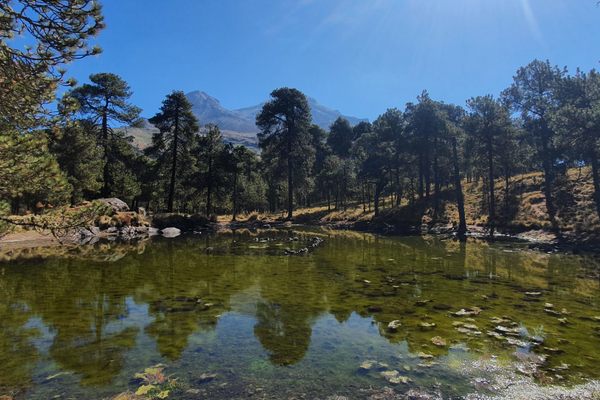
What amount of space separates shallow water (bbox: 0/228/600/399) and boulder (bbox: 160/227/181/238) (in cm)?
2010

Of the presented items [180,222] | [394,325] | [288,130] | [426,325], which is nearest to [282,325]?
[394,325]

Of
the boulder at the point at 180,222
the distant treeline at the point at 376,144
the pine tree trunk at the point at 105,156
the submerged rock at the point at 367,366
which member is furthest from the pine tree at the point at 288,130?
the submerged rock at the point at 367,366

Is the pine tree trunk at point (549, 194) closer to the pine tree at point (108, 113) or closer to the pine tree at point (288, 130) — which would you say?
the pine tree at point (288, 130)

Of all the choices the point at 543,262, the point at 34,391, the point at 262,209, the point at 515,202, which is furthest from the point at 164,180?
the point at 34,391

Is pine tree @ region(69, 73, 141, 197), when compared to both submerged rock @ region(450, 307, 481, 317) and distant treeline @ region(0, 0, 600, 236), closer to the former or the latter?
distant treeline @ region(0, 0, 600, 236)

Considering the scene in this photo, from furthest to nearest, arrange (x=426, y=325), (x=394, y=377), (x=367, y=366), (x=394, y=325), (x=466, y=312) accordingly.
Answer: (x=466, y=312), (x=426, y=325), (x=394, y=325), (x=367, y=366), (x=394, y=377)

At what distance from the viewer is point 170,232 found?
42.9m

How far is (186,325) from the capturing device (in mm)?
10883

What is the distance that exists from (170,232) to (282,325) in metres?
34.7

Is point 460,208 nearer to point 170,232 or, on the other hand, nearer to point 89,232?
point 170,232

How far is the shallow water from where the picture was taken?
7664 mm

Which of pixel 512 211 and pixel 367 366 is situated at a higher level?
pixel 512 211

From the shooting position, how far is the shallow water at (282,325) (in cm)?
766

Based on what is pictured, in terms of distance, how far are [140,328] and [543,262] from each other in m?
23.3
